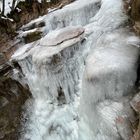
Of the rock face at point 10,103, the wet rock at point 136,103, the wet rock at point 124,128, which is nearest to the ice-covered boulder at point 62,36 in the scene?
the rock face at point 10,103

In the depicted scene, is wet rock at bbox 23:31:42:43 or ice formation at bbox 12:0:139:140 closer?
ice formation at bbox 12:0:139:140

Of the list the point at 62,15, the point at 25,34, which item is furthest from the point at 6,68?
the point at 62,15

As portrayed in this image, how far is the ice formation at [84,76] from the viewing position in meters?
2.83

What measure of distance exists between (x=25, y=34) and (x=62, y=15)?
94cm

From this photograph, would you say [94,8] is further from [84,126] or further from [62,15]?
[84,126]

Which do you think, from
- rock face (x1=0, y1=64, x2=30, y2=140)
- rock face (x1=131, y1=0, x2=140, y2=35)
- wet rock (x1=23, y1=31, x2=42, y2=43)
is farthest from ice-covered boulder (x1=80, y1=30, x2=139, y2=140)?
wet rock (x1=23, y1=31, x2=42, y2=43)

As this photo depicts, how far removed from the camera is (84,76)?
3133mm

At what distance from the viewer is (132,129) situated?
246cm

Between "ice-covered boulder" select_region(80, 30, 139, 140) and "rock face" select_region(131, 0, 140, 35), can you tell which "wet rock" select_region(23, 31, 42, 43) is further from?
"ice-covered boulder" select_region(80, 30, 139, 140)

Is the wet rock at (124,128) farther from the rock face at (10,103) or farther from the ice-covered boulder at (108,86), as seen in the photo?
the rock face at (10,103)

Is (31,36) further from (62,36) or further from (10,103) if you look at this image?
(10,103)

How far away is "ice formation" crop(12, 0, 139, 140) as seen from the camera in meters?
2.83

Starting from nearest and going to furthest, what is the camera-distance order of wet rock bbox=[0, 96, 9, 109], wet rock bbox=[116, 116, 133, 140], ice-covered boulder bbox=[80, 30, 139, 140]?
wet rock bbox=[116, 116, 133, 140]
ice-covered boulder bbox=[80, 30, 139, 140]
wet rock bbox=[0, 96, 9, 109]

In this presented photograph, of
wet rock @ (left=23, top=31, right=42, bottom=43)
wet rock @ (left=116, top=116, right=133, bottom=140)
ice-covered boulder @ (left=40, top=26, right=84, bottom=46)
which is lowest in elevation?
wet rock @ (left=23, top=31, right=42, bottom=43)
